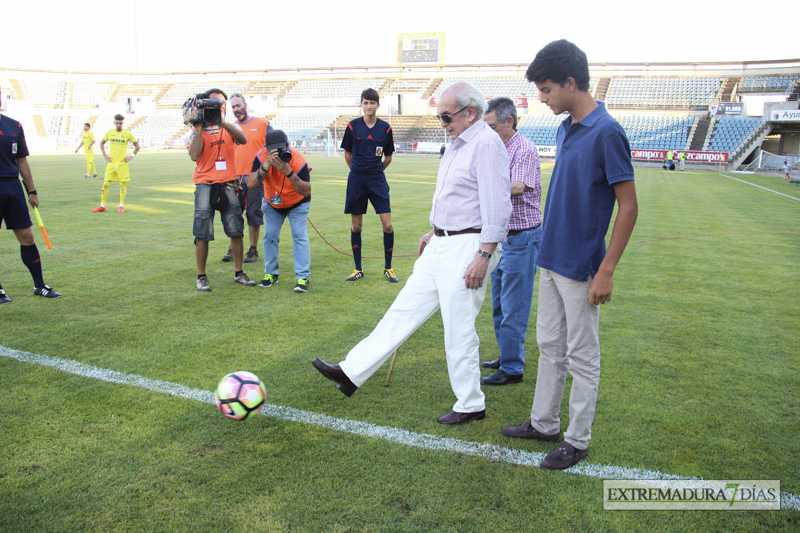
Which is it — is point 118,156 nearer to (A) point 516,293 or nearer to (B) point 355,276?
(B) point 355,276

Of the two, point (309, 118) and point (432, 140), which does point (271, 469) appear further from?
point (309, 118)

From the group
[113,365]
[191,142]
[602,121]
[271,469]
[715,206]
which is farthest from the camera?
[715,206]

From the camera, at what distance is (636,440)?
308 cm

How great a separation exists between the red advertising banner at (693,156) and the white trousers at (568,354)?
120ft

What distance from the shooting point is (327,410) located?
11.0 ft

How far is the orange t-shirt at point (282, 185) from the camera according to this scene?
19.6ft

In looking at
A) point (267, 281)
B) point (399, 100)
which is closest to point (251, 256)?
point (267, 281)

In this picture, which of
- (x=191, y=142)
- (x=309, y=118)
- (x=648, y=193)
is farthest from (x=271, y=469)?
(x=309, y=118)

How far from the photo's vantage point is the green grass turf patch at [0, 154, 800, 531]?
2436mm

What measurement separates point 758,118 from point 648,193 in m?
29.3

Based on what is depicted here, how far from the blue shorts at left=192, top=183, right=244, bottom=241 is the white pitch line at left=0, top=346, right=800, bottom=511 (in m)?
2.35

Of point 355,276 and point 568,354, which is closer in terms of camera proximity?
point 568,354

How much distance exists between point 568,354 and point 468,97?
1564mm

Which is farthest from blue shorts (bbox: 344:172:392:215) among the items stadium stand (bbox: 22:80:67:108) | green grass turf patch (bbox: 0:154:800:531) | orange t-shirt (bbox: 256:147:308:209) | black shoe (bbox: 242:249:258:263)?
stadium stand (bbox: 22:80:67:108)
